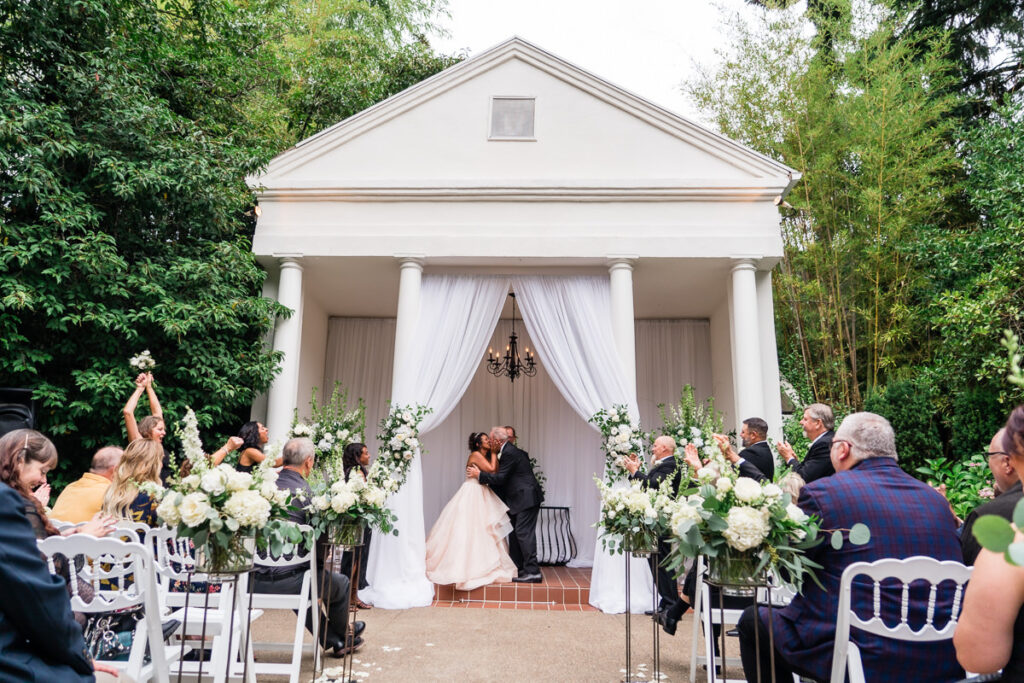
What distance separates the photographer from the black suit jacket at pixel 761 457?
15.5 feet

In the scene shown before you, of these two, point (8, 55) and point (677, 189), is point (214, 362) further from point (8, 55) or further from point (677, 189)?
point (677, 189)

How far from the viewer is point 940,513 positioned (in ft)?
7.22

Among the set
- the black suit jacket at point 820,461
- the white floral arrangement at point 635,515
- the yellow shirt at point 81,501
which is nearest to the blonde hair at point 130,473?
the yellow shirt at point 81,501

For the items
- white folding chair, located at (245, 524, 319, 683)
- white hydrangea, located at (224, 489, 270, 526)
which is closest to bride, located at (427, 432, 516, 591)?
white folding chair, located at (245, 524, 319, 683)

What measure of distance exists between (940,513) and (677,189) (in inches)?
207

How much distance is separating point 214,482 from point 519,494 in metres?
4.55

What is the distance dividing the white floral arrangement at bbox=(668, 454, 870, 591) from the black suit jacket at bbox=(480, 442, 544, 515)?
4.50 m

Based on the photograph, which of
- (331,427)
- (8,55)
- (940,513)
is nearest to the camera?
(940,513)

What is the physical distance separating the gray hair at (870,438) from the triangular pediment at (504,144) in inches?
198

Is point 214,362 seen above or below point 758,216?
below

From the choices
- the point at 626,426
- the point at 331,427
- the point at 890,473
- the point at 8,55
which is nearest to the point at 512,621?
the point at 626,426

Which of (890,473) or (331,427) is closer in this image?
(890,473)

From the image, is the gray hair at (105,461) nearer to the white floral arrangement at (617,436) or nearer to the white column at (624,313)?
the white floral arrangement at (617,436)

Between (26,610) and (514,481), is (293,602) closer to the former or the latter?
(26,610)
